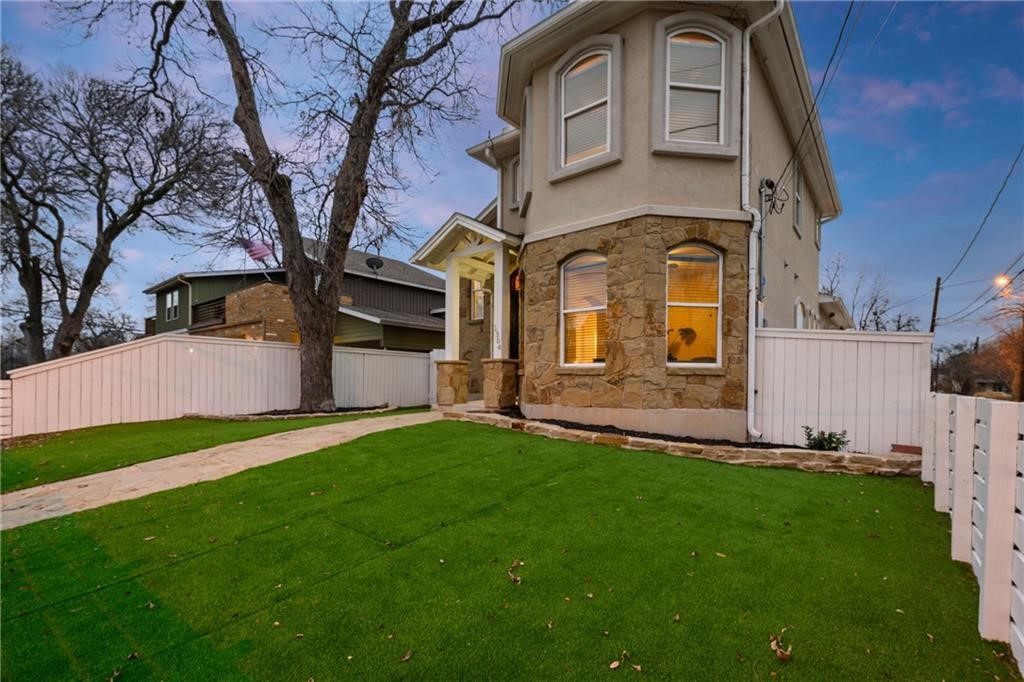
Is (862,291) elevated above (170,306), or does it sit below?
above

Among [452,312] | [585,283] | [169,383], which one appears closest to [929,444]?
[585,283]

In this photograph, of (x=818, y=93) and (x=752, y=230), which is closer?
(x=752, y=230)

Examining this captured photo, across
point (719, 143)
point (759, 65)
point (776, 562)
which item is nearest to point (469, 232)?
point (719, 143)

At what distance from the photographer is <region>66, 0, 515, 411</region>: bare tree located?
31.1 ft

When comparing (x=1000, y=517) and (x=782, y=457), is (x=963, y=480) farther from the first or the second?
(x=782, y=457)

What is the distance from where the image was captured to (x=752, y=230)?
6781 mm

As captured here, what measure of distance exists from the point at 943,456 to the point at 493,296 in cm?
754

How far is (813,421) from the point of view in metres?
6.50

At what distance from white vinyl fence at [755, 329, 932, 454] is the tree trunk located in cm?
852

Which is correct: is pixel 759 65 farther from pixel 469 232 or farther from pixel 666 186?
pixel 469 232

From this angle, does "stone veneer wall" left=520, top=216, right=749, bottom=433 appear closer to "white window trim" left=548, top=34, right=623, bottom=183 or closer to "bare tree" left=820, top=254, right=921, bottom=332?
"white window trim" left=548, top=34, right=623, bottom=183

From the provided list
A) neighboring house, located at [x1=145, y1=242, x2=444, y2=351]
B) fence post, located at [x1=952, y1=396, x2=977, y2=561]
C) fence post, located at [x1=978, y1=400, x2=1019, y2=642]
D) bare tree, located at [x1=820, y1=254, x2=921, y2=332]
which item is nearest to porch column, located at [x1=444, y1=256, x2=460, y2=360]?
neighboring house, located at [x1=145, y1=242, x2=444, y2=351]

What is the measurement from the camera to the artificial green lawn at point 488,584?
205 centimetres

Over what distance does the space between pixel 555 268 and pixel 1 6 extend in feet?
41.6
